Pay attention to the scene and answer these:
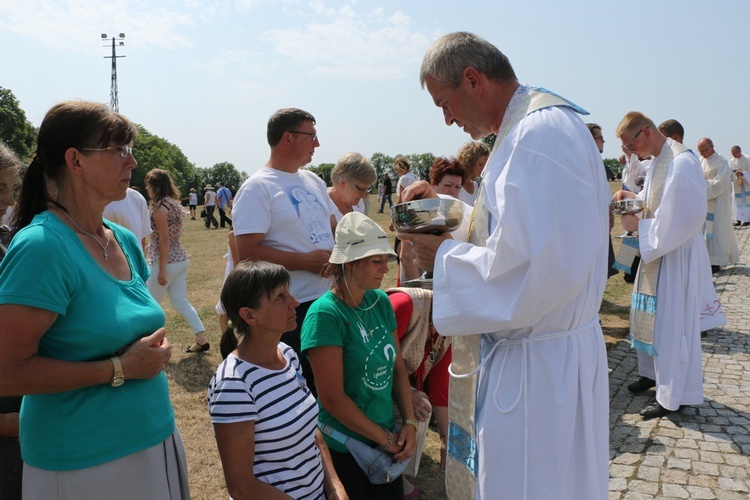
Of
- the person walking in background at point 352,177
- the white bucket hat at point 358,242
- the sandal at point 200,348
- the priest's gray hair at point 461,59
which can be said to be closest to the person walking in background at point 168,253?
the sandal at point 200,348

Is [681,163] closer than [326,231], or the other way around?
[326,231]

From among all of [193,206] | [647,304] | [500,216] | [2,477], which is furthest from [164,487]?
[193,206]

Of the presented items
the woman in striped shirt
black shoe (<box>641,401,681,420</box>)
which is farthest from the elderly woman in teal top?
black shoe (<box>641,401,681,420</box>)

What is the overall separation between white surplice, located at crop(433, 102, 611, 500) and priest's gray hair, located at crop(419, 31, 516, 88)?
293 mm

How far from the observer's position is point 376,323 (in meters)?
3.06

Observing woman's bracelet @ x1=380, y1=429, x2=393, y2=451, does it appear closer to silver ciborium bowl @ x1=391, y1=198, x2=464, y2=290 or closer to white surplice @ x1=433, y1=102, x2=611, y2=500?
white surplice @ x1=433, y1=102, x2=611, y2=500

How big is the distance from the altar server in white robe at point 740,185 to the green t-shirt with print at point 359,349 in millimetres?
16062

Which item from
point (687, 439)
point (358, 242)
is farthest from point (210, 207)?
point (358, 242)

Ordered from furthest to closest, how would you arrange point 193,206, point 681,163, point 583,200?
1. point 193,206
2. point 681,163
3. point 583,200

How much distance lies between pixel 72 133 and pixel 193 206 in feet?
102

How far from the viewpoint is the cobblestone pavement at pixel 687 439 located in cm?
365

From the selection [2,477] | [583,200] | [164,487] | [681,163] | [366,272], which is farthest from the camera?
[681,163]

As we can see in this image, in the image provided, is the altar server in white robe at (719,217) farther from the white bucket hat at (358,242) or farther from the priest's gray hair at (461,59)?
the priest's gray hair at (461,59)

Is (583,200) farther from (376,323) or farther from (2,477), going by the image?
(2,477)
